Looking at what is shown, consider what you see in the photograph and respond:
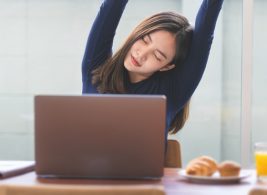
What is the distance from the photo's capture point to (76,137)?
1.88 m

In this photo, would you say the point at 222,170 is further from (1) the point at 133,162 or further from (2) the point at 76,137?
(2) the point at 76,137

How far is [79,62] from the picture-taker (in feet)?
13.3

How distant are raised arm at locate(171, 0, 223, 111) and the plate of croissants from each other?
33.5 inches

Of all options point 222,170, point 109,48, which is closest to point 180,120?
point 109,48

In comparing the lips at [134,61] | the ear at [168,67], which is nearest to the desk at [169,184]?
the lips at [134,61]

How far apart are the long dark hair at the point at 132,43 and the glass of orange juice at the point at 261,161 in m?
0.82

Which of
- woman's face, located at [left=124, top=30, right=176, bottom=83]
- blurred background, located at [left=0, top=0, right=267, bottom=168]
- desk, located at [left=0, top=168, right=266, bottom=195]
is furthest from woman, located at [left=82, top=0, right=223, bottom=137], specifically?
blurred background, located at [left=0, top=0, right=267, bottom=168]

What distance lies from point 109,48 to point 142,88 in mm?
255

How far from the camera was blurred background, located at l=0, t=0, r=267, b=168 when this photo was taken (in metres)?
Result: 4.04

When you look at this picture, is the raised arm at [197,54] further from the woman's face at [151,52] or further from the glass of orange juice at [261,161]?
the glass of orange juice at [261,161]

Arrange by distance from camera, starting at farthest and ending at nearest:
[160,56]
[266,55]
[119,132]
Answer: [266,55], [160,56], [119,132]

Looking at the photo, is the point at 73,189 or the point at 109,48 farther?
the point at 109,48

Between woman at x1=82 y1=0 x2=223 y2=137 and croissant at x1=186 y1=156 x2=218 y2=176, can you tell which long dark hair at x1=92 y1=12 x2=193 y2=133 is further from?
croissant at x1=186 y1=156 x2=218 y2=176

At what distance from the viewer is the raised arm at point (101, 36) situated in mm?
2797
